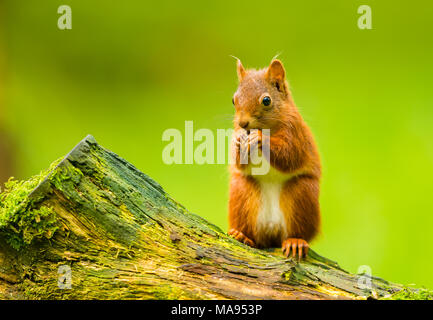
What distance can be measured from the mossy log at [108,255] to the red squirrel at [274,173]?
1.88 ft

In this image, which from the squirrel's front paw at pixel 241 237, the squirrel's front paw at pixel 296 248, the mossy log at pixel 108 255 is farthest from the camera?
the squirrel's front paw at pixel 241 237

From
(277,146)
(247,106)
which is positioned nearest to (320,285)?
(277,146)

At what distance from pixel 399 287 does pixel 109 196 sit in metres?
1.46

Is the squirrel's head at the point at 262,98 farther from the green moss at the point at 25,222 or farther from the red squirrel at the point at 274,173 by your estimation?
the green moss at the point at 25,222

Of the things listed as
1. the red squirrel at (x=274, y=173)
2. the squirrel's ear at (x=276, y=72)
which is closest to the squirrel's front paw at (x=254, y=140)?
the red squirrel at (x=274, y=173)

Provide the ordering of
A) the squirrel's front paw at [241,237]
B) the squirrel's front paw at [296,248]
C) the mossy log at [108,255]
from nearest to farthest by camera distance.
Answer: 1. the mossy log at [108,255]
2. the squirrel's front paw at [296,248]
3. the squirrel's front paw at [241,237]

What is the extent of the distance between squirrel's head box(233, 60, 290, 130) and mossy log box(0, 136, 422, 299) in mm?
770

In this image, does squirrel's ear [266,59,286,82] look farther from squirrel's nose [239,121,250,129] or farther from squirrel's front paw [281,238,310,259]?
squirrel's front paw [281,238,310,259]

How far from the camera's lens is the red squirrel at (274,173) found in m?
2.55

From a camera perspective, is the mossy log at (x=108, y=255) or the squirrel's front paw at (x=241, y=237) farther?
the squirrel's front paw at (x=241, y=237)

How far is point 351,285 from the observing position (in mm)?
2092

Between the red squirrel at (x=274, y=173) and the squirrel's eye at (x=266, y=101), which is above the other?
the squirrel's eye at (x=266, y=101)
